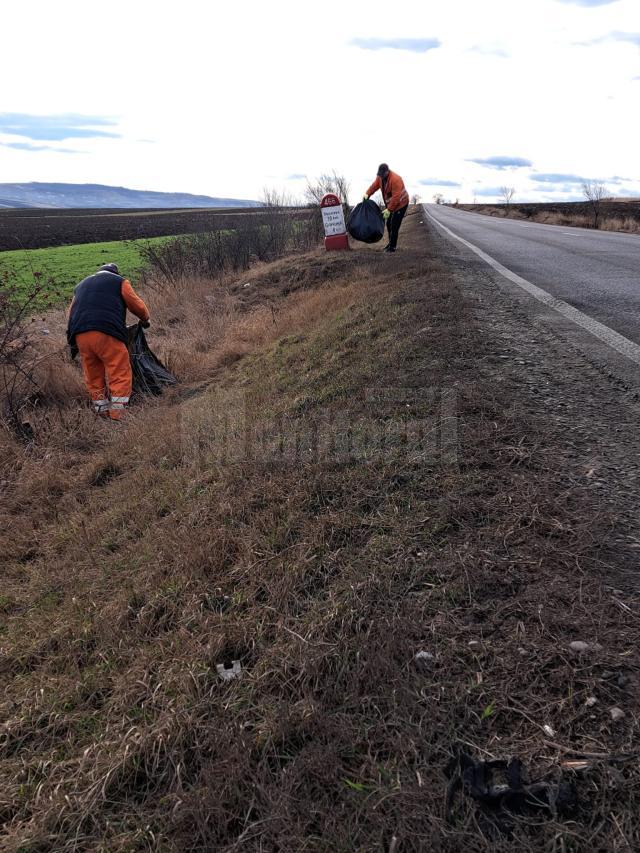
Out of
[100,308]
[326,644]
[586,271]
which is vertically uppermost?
[586,271]

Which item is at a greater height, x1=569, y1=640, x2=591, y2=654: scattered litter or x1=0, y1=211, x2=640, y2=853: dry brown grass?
x1=569, y1=640, x2=591, y2=654: scattered litter

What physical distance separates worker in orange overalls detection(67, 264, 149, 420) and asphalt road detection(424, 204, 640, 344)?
17.3ft

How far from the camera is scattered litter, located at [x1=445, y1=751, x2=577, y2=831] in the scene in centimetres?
128

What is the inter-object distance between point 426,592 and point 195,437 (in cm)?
289

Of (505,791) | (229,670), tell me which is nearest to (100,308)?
(229,670)

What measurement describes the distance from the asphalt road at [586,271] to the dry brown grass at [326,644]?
2.19 metres

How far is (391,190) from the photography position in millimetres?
10664

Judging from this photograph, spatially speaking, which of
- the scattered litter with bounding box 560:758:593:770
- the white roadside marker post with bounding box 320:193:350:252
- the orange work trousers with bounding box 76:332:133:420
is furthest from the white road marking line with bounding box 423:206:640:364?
the white roadside marker post with bounding box 320:193:350:252

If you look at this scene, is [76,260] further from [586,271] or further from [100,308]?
[586,271]

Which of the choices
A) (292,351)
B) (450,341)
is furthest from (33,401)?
(450,341)

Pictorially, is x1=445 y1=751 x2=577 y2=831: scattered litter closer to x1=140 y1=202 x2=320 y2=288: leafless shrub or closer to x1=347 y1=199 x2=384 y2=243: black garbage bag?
x1=347 y1=199 x2=384 y2=243: black garbage bag

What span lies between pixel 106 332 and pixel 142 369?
2.64ft

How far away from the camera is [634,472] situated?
2441 millimetres

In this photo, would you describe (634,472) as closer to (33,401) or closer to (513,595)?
(513,595)
